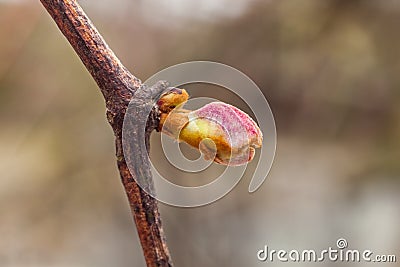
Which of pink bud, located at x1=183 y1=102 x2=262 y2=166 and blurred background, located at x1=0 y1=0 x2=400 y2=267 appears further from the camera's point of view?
blurred background, located at x1=0 y1=0 x2=400 y2=267

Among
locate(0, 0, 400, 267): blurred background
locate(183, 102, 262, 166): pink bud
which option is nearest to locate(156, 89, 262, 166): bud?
locate(183, 102, 262, 166): pink bud

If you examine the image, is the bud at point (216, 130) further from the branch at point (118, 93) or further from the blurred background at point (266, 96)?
the blurred background at point (266, 96)

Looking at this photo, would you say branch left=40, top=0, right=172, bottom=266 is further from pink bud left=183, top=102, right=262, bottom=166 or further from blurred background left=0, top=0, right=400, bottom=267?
blurred background left=0, top=0, right=400, bottom=267

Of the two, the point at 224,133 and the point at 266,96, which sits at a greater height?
the point at 266,96

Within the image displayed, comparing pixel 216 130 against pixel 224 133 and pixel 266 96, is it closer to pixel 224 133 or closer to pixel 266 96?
pixel 224 133

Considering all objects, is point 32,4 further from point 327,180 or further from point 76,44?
point 76,44

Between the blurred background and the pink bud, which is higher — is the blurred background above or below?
above

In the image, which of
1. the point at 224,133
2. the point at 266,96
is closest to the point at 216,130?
the point at 224,133
